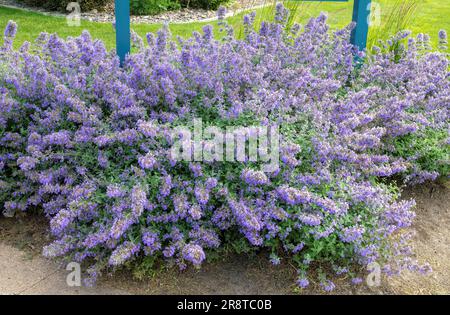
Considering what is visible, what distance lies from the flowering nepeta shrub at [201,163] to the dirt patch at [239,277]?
0.36 feet

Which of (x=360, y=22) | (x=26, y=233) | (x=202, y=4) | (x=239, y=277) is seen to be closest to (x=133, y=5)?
(x=202, y=4)

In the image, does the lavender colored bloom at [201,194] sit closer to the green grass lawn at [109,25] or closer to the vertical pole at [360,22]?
the vertical pole at [360,22]

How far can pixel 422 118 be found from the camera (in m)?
4.02

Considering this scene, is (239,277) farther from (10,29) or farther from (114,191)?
(10,29)

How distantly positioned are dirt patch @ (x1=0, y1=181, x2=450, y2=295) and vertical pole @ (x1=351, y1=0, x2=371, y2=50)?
2.42 m

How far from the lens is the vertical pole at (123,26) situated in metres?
4.29

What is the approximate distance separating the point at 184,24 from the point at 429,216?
653 cm

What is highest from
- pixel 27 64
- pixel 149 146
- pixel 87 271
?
pixel 27 64

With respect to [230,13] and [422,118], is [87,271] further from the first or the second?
[230,13]

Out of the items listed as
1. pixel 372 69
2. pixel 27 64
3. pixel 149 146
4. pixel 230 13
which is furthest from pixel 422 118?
pixel 230 13

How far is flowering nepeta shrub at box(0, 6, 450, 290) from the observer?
296 cm

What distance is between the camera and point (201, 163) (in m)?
3.16

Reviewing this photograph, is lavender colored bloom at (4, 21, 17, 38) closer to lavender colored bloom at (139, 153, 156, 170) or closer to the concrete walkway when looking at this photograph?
the concrete walkway

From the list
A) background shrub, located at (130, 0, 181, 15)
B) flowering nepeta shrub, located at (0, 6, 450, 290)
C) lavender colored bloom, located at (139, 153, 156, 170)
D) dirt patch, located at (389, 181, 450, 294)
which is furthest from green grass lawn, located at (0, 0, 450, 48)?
lavender colored bloom, located at (139, 153, 156, 170)
